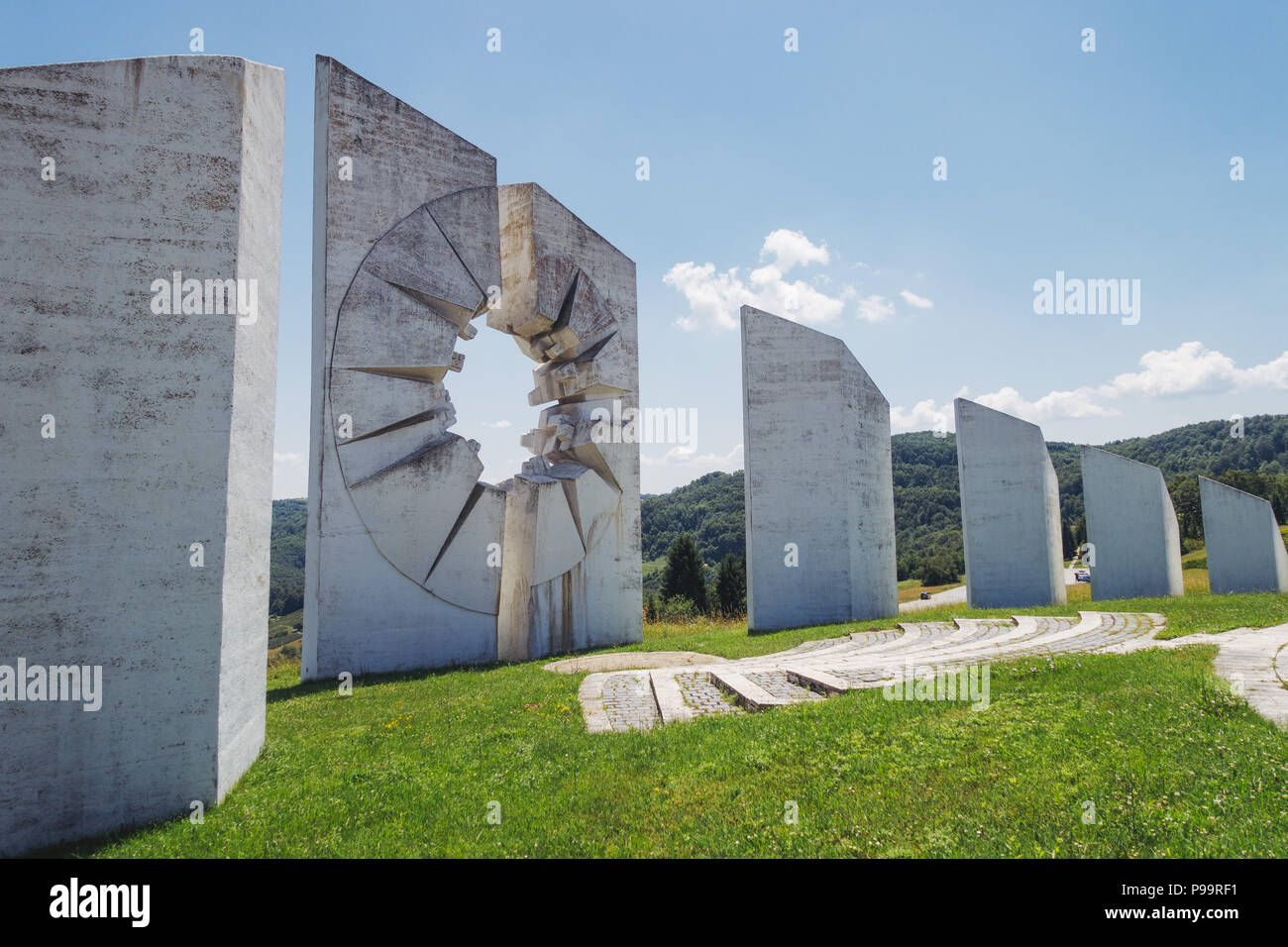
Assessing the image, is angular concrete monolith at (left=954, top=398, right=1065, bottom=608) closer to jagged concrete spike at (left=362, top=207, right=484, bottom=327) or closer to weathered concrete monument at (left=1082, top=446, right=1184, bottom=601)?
weathered concrete monument at (left=1082, top=446, right=1184, bottom=601)

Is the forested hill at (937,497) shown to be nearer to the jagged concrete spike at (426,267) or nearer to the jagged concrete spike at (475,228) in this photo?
the jagged concrete spike at (475,228)

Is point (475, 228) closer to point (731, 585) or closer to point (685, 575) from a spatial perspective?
point (685, 575)

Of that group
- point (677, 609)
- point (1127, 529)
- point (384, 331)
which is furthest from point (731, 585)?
point (384, 331)

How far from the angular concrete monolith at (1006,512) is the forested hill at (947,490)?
958 inches

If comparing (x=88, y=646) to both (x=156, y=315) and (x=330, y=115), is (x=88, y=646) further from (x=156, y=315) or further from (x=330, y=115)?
(x=330, y=115)

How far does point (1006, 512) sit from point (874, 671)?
13225 millimetres

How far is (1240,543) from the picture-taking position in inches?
758

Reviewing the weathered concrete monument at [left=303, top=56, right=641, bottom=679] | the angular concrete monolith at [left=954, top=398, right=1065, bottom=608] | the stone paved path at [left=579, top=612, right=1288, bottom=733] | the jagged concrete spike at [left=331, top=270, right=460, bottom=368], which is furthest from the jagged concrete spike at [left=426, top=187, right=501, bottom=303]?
the angular concrete monolith at [left=954, top=398, right=1065, bottom=608]

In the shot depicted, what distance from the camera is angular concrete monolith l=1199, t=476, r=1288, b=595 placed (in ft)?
62.1

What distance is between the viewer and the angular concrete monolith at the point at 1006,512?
1859 centimetres

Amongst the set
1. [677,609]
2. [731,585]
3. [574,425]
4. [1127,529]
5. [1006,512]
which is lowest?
[677,609]

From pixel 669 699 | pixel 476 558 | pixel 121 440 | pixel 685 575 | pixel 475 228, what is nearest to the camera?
pixel 121 440
